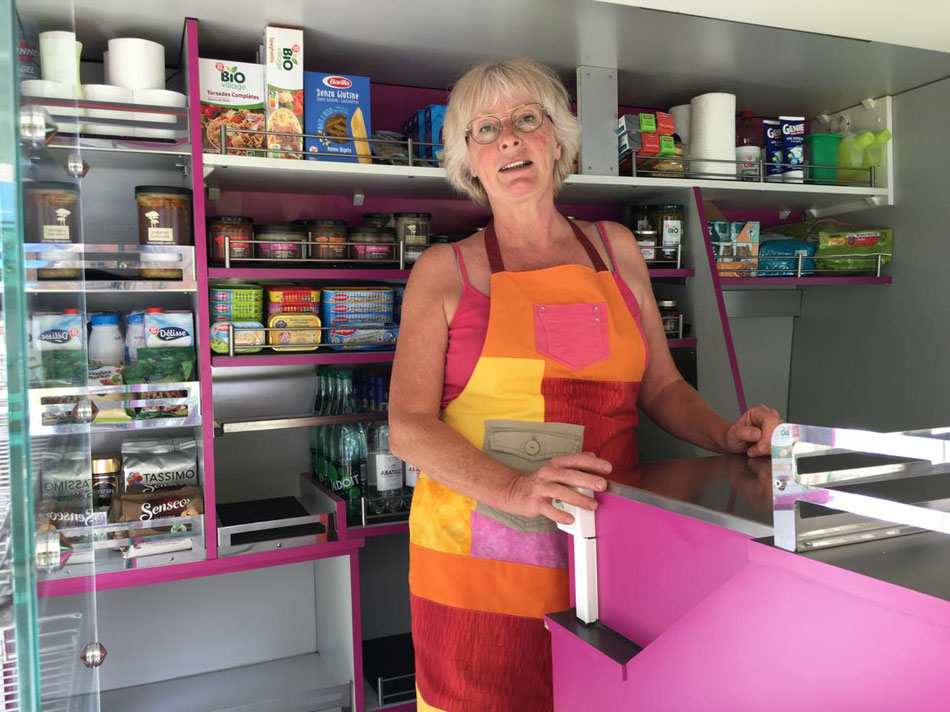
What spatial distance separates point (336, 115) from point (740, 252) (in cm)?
147

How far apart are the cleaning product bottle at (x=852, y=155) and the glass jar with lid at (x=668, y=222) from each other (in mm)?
711

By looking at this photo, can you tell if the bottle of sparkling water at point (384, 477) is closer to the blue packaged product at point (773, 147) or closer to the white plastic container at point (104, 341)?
the white plastic container at point (104, 341)

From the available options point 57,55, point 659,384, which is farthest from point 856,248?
point 57,55

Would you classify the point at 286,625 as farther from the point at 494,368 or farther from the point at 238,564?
the point at 494,368

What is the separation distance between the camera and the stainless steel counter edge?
2.97 ft

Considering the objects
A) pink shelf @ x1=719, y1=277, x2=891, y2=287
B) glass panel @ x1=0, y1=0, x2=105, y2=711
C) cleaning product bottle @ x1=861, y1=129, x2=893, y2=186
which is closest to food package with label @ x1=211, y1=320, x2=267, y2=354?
glass panel @ x1=0, y1=0, x2=105, y2=711

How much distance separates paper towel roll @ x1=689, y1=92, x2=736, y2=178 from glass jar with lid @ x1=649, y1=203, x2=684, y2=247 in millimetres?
156

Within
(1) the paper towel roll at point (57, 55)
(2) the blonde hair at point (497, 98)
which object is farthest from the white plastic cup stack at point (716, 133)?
(1) the paper towel roll at point (57, 55)

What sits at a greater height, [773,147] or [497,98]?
[773,147]

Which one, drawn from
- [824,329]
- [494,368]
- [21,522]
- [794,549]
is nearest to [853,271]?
[824,329]

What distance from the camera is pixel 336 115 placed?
2348 mm

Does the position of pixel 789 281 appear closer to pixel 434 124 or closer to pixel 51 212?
Result: pixel 434 124

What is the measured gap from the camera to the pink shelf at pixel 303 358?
2213 mm

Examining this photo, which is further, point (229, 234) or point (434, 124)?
point (434, 124)
